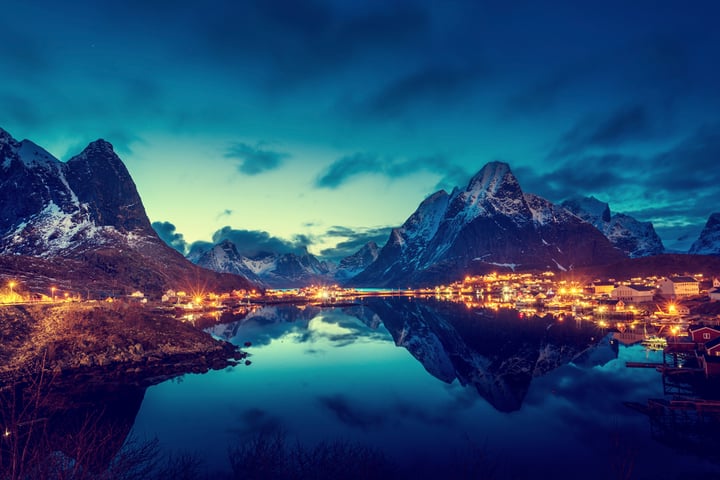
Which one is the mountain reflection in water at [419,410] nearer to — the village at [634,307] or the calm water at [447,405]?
the calm water at [447,405]

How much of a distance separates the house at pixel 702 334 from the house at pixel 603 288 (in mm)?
100015

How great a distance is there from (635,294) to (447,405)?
112334 millimetres

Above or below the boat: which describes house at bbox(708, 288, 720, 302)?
above

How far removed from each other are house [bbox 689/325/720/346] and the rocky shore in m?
67.8

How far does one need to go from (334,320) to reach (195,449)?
9484cm

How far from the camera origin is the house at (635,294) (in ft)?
389

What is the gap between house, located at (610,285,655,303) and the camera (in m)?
119

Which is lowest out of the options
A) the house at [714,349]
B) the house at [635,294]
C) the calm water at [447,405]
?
the calm water at [447,405]

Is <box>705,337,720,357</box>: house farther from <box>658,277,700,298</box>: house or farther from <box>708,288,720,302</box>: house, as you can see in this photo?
<box>658,277,700,298</box>: house

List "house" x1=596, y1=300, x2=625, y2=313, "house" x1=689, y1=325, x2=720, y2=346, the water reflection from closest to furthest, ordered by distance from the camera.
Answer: the water reflection → "house" x1=689, y1=325, x2=720, y2=346 → "house" x1=596, y1=300, x2=625, y2=313

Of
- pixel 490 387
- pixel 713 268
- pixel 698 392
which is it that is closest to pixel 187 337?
pixel 490 387

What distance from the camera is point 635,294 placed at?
392 feet

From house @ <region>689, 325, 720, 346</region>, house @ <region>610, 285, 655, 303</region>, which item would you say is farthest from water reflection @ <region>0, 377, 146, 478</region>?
house @ <region>610, 285, 655, 303</region>

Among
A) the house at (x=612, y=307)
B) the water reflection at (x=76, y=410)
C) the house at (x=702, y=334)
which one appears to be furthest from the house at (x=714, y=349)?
the house at (x=612, y=307)
